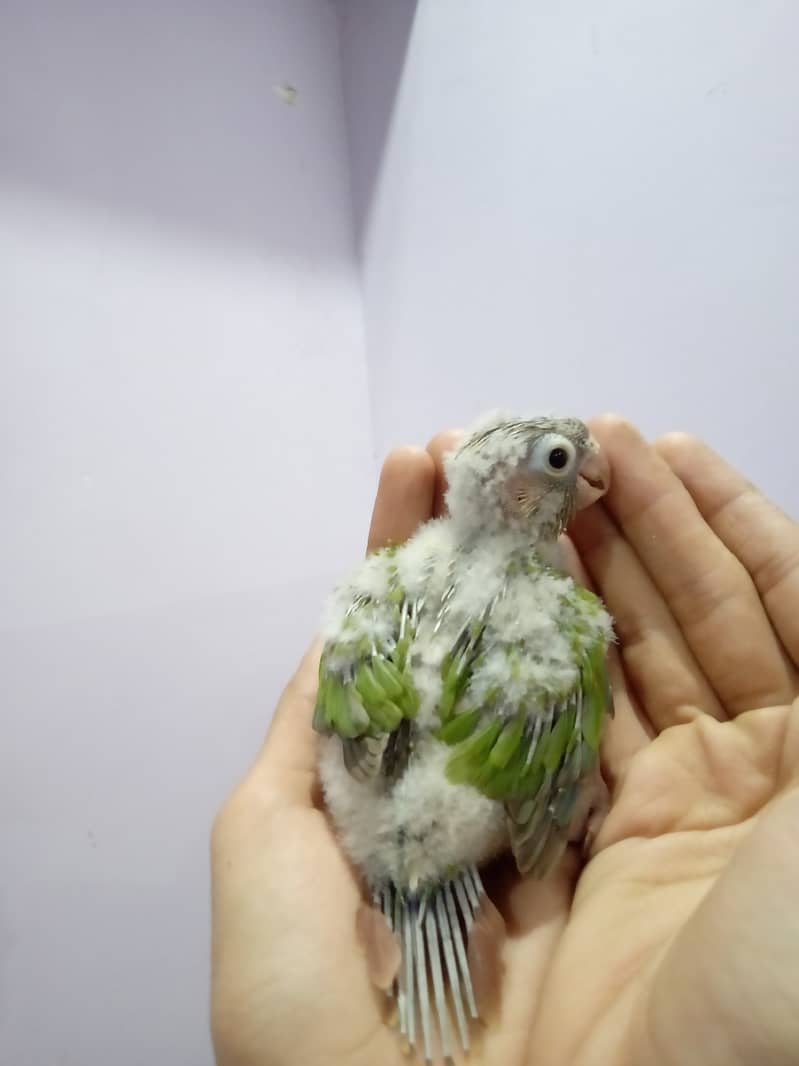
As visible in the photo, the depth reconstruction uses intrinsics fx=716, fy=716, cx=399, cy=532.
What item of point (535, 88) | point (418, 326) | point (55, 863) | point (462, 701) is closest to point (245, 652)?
point (55, 863)

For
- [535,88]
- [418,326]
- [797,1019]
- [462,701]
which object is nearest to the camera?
[797,1019]

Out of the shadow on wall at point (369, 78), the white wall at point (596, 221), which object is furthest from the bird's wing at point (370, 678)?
the shadow on wall at point (369, 78)

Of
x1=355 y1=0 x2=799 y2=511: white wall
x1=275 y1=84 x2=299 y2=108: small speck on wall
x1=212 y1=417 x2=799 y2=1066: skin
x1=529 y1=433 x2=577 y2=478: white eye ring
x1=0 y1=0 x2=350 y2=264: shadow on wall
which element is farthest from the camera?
x1=275 y1=84 x2=299 y2=108: small speck on wall

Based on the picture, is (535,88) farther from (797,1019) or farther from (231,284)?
(797,1019)

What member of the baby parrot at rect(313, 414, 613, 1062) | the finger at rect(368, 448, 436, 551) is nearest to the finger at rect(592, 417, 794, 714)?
the baby parrot at rect(313, 414, 613, 1062)

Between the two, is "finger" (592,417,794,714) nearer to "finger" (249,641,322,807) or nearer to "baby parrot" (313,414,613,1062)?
"baby parrot" (313,414,613,1062)

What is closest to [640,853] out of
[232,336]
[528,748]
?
[528,748]

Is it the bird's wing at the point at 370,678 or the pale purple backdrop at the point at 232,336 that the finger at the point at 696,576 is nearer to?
the pale purple backdrop at the point at 232,336
